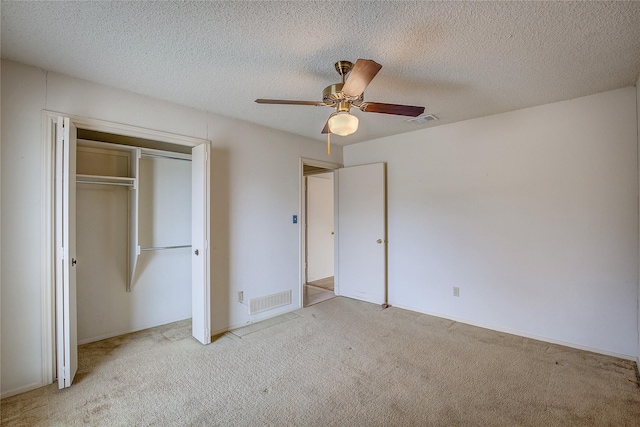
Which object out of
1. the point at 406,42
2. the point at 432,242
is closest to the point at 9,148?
the point at 406,42

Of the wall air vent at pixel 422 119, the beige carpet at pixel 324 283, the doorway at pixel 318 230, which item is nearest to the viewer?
the wall air vent at pixel 422 119

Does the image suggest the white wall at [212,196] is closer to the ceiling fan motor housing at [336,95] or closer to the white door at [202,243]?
the white door at [202,243]

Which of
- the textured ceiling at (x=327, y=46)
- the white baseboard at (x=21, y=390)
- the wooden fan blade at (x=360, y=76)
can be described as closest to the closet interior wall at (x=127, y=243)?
the white baseboard at (x=21, y=390)

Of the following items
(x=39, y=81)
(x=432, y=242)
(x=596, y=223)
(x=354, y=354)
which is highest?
(x=39, y=81)

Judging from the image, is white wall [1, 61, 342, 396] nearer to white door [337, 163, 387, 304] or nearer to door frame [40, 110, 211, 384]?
door frame [40, 110, 211, 384]

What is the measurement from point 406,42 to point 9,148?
9.51 feet

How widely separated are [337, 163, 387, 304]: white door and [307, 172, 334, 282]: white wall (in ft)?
3.94

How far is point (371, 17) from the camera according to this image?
1737mm

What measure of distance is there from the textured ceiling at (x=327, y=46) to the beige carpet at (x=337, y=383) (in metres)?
2.43

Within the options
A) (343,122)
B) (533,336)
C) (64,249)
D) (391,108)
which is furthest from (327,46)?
(533,336)

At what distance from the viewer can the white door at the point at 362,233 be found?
4344 millimetres

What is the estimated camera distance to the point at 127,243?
133 inches

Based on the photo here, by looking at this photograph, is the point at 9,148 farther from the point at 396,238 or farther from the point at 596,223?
the point at 596,223

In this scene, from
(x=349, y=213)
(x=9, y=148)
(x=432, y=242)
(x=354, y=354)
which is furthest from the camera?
(x=349, y=213)
